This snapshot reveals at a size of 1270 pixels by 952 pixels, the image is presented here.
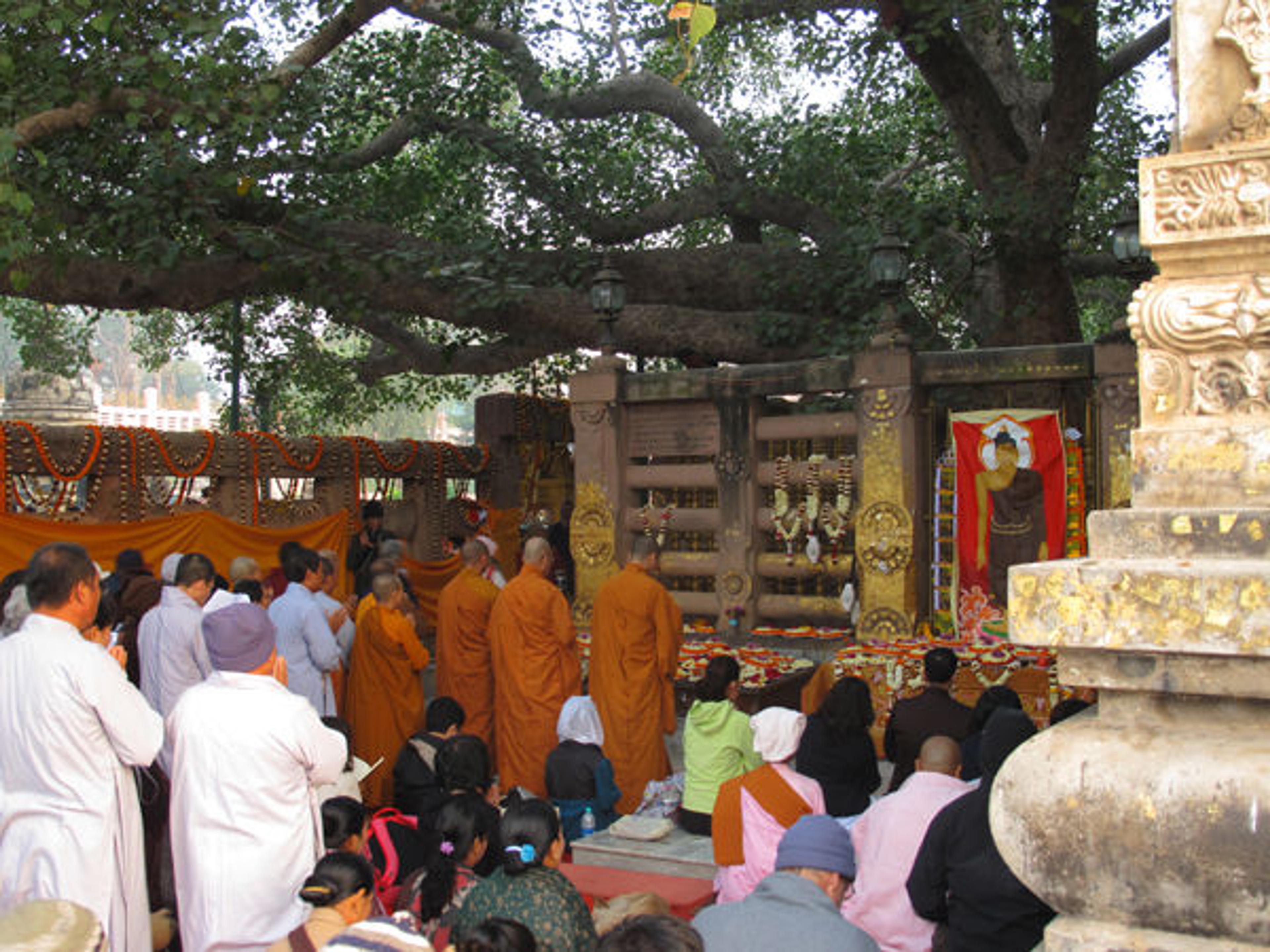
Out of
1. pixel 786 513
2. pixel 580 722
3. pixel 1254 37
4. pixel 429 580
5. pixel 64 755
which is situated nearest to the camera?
pixel 1254 37

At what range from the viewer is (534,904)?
353 centimetres

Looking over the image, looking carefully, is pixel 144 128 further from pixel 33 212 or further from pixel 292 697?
pixel 292 697

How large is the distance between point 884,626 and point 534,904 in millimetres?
6397

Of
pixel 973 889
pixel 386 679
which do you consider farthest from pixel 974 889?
pixel 386 679

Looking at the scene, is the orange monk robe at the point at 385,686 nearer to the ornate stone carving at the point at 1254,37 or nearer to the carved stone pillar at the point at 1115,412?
the carved stone pillar at the point at 1115,412

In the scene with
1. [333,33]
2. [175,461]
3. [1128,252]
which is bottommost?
[175,461]

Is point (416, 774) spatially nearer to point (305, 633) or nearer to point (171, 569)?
point (305, 633)

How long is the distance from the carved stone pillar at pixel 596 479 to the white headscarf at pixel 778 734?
5.84m

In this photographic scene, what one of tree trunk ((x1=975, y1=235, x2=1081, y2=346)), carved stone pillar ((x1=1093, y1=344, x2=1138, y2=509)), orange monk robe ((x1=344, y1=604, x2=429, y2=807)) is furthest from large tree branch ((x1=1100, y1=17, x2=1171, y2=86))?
orange monk robe ((x1=344, y1=604, x2=429, y2=807))

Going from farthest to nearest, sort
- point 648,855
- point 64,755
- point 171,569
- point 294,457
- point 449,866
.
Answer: point 294,457
point 171,569
point 648,855
point 449,866
point 64,755

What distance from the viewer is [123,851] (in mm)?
4121

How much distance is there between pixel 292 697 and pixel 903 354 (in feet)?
20.9

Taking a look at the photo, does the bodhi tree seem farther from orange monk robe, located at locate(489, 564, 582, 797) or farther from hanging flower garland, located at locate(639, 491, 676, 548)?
orange monk robe, located at locate(489, 564, 582, 797)

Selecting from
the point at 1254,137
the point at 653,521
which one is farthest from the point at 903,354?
the point at 1254,137
